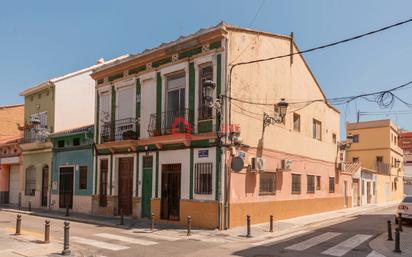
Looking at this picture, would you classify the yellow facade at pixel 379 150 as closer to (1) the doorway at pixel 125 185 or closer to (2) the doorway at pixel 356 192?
(2) the doorway at pixel 356 192

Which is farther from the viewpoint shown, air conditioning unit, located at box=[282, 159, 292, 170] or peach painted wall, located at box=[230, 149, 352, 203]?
air conditioning unit, located at box=[282, 159, 292, 170]

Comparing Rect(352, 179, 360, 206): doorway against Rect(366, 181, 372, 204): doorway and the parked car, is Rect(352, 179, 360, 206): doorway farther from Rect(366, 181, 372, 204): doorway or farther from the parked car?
the parked car

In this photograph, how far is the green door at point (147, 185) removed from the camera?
61.8ft

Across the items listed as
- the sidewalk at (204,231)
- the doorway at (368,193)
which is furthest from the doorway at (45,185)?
the doorway at (368,193)

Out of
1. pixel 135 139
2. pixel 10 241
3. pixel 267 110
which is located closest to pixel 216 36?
pixel 267 110

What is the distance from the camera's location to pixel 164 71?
18578mm

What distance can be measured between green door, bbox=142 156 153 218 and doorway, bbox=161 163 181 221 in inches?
35.0

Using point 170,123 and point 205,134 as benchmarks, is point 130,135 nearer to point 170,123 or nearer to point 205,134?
point 170,123

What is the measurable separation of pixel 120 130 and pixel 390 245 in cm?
1330

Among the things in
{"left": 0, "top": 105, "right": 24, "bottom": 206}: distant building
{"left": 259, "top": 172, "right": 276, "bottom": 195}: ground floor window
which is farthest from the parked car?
{"left": 0, "top": 105, "right": 24, "bottom": 206}: distant building

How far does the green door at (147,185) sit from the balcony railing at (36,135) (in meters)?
9.57

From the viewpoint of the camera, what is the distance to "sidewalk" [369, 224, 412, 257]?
1150 centimetres

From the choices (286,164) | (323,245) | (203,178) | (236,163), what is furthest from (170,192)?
(323,245)

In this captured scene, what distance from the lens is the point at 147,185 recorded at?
→ 1902cm
